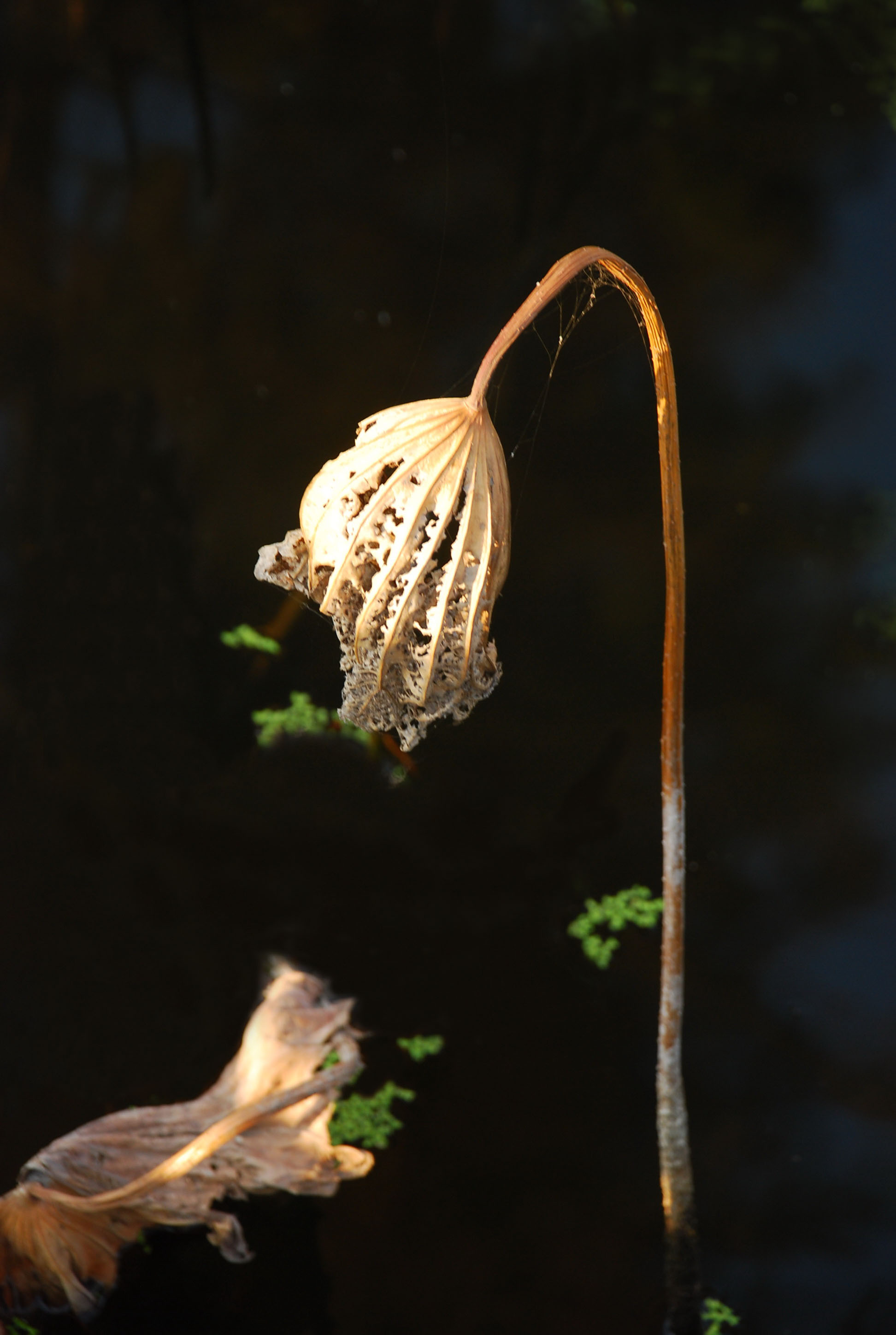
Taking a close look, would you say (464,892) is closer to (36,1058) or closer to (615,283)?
(36,1058)

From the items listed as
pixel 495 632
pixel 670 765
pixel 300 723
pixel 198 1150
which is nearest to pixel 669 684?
pixel 670 765

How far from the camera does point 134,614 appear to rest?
1245 millimetres

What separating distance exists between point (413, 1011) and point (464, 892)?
6.3 inches

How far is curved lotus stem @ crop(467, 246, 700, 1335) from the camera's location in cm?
71

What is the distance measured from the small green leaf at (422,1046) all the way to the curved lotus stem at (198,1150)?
15cm

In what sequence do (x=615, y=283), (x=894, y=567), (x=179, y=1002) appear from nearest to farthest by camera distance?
1. (x=615, y=283)
2. (x=894, y=567)
3. (x=179, y=1002)

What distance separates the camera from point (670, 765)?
90 cm

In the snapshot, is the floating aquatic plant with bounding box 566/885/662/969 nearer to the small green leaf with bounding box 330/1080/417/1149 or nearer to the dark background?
the dark background

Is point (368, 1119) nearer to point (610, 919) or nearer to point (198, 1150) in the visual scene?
point (198, 1150)

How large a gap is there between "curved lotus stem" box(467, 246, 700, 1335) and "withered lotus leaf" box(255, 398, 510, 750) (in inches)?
1.8

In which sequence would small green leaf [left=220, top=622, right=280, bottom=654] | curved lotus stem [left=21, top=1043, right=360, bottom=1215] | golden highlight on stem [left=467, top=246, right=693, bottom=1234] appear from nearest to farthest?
1. golden highlight on stem [left=467, top=246, right=693, bottom=1234]
2. curved lotus stem [left=21, top=1043, right=360, bottom=1215]
3. small green leaf [left=220, top=622, right=280, bottom=654]

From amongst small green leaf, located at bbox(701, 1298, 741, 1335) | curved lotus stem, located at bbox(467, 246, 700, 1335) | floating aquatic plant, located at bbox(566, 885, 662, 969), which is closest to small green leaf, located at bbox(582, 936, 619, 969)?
floating aquatic plant, located at bbox(566, 885, 662, 969)

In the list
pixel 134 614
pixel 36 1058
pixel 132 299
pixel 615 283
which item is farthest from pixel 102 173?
pixel 36 1058

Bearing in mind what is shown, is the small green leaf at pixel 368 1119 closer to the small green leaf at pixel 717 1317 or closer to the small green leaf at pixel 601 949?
the small green leaf at pixel 601 949
